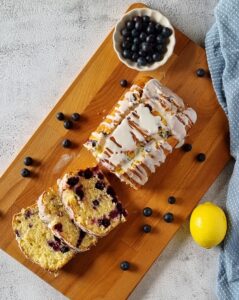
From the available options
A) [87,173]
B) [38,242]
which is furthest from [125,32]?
[38,242]

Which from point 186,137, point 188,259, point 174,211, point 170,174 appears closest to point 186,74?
point 186,137

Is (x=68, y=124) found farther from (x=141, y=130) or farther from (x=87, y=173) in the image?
(x=141, y=130)

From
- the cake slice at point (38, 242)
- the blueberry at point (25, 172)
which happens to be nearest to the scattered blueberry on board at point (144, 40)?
the blueberry at point (25, 172)

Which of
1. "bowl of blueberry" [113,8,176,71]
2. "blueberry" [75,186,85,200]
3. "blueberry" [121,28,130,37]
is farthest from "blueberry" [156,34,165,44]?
"blueberry" [75,186,85,200]

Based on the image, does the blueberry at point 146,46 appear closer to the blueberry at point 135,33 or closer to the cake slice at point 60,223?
the blueberry at point 135,33

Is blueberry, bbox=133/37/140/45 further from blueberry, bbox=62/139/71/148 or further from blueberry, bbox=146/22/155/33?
blueberry, bbox=62/139/71/148
